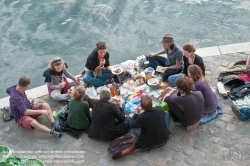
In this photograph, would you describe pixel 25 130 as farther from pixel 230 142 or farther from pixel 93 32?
pixel 93 32

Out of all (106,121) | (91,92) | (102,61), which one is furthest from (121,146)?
(102,61)

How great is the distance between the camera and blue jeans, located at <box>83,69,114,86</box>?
7059 millimetres

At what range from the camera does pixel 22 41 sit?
11.0 m

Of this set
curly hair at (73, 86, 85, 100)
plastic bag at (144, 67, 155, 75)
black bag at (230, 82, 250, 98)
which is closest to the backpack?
curly hair at (73, 86, 85, 100)

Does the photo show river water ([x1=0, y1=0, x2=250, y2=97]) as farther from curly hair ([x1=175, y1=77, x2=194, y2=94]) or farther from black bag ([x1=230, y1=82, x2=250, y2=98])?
curly hair ([x1=175, y1=77, x2=194, y2=94])

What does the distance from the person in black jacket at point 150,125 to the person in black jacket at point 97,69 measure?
2111 millimetres

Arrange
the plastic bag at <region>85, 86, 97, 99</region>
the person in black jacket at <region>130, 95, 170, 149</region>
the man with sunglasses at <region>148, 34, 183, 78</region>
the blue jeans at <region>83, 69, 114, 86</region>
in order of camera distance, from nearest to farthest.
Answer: the person in black jacket at <region>130, 95, 170, 149</region> → the man with sunglasses at <region>148, 34, 183, 78</region> → the plastic bag at <region>85, 86, 97, 99</region> → the blue jeans at <region>83, 69, 114, 86</region>

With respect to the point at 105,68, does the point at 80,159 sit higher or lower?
lower

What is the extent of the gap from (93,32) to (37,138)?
6.27 m

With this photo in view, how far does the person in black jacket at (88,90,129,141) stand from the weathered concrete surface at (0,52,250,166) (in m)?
0.24

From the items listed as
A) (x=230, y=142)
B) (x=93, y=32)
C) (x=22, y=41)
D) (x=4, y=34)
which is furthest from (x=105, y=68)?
(x=4, y=34)

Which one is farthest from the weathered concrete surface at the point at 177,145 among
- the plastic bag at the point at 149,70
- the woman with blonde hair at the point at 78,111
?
the plastic bag at the point at 149,70

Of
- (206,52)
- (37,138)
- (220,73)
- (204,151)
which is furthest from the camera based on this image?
(206,52)

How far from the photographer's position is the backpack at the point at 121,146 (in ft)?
16.9
